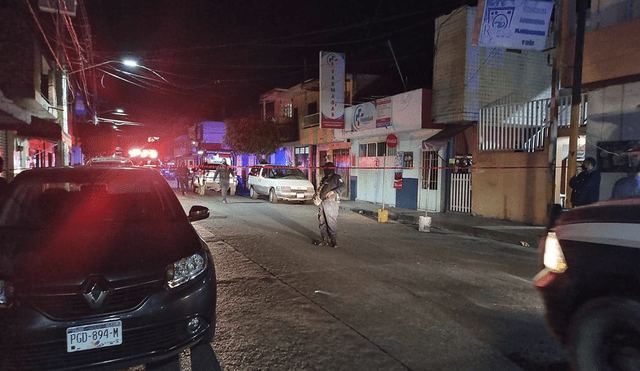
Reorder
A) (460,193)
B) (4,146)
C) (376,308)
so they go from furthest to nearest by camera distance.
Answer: (460,193)
(4,146)
(376,308)

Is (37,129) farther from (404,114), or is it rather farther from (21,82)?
(404,114)

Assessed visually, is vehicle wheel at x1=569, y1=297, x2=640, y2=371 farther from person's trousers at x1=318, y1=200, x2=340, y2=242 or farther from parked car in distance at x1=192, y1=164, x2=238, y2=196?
parked car in distance at x1=192, y1=164, x2=238, y2=196

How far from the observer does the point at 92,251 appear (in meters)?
3.12

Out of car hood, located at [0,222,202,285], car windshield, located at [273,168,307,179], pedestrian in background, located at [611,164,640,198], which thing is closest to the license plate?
car hood, located at [0,222,202,285]

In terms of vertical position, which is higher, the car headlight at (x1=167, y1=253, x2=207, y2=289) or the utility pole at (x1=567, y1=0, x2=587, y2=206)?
the utility pole at (x1=567, y1=0, x2=587, y2=206)

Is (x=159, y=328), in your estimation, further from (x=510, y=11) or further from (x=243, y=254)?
(x=510, y=11)

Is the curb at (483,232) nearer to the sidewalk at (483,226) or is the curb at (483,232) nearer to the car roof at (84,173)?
the sidewalk at (483,226)

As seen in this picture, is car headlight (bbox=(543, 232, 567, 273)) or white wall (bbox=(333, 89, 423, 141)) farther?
white wall (bbox=(333, 89, 423, 141))

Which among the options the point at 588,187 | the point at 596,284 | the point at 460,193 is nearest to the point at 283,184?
the point at 460,193

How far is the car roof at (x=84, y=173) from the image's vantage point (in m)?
4.20

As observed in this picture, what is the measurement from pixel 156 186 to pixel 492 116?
11.8 m

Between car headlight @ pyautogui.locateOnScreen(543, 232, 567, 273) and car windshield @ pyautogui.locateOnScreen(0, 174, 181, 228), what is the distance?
3.32m

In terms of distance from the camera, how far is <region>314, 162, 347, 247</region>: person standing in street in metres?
8.45

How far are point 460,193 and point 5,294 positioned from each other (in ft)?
46.3
